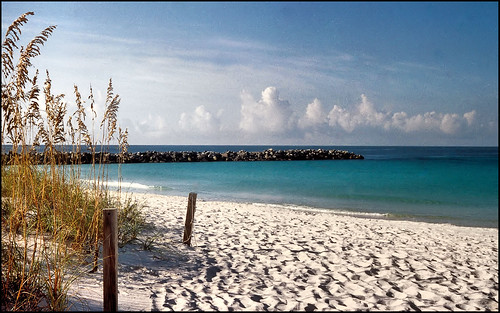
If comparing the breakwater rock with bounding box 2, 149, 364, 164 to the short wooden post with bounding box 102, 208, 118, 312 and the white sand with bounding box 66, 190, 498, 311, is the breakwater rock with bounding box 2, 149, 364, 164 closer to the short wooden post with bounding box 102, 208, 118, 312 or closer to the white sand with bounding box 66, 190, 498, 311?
the white sand with bounding box 66, 190, 498, 311

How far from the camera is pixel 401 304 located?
4016mm

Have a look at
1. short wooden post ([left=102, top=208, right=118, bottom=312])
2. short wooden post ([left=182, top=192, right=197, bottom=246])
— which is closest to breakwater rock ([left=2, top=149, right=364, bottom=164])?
short wooden post ([left=182, top=192, right=197, bottom=246])

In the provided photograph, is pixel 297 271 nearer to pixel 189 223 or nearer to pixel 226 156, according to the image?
pixel 189 223

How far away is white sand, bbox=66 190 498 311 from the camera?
394 cm

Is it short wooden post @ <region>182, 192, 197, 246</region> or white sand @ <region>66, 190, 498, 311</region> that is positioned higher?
short wooden post @ <region>182, 192, 197, 246</region>

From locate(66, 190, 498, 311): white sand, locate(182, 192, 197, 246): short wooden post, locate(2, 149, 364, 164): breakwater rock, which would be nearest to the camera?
locate(66, 190, 498, 311): white sand

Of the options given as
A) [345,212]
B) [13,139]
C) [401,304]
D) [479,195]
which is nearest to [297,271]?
[401,304]

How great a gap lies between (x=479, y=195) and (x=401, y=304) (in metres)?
17.2

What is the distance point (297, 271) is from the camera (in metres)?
4.98

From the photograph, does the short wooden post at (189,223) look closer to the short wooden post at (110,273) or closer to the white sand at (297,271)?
the white sand at (297,271)

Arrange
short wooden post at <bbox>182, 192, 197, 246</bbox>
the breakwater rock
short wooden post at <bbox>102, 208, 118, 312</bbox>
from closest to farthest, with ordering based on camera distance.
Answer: short wooden post at <bbox>102, 208, 118, 312</bbox>, short wooden post at <bbox>182, 192, 197, 246</bbox>, the breakwater rock

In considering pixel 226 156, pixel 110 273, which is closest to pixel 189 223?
pixel 110 273

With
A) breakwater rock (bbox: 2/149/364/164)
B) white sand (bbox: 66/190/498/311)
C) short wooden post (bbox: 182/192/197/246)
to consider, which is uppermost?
breakwater rock (bbox: 2/149/364/164)

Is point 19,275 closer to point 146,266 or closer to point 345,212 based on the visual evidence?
point 146,266
